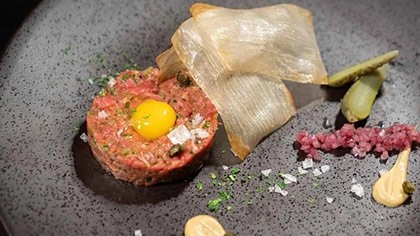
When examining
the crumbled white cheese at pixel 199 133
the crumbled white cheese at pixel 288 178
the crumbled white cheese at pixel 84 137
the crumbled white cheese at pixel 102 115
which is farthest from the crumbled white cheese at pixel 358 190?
the crumbled white cheese at pixel 84 137

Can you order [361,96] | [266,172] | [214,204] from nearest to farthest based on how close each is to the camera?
[214,204] < [266,172] < [361,96]

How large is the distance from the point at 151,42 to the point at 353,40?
1.80m

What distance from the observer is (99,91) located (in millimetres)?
5523

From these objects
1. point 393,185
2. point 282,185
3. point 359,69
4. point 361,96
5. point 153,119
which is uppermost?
point 153,119

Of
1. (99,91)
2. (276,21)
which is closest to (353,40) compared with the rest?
(276,21)

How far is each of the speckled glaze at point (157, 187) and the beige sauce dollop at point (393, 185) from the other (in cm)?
6

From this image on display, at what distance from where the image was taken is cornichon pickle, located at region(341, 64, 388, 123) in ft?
18.0

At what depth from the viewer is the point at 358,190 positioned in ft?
17.0

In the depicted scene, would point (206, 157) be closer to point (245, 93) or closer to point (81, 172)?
point (245, 93)

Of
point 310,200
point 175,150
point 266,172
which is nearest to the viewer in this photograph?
point 175,150

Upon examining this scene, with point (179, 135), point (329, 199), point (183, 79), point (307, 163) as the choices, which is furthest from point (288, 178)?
point (183, 79)

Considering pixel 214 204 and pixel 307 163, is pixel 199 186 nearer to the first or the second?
pixel 214 204

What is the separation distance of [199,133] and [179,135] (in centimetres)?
15

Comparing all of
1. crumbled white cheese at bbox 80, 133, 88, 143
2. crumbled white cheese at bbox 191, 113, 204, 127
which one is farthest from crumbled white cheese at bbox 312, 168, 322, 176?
crumbled white cheese at bbox 80, 133, 88, 143
